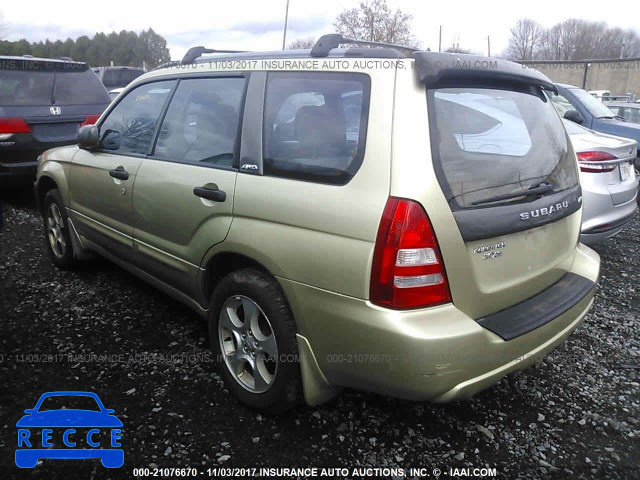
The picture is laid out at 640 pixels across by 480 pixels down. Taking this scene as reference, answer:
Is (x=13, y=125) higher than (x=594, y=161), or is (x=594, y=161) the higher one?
(x=13, y=125)

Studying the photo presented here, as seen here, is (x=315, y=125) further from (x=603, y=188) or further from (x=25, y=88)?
(x=25, y=88)

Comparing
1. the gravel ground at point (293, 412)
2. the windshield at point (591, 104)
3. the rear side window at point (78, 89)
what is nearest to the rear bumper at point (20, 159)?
the rear side window at point (78, 89)

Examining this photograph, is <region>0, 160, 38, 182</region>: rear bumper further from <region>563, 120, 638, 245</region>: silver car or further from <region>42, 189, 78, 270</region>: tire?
<region>563, 120, 638, 245</region>: silver car

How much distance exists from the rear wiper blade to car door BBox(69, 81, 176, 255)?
206cm

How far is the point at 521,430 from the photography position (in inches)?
99.8

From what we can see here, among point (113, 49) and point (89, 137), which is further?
point (113, 49)

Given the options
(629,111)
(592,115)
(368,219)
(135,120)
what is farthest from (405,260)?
(629,111)

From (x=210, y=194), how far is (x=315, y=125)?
26.6 inches

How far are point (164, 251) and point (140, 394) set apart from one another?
0.82 meters

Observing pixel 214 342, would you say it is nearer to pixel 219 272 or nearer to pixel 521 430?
pixel 219 272

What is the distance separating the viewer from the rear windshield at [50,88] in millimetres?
6293

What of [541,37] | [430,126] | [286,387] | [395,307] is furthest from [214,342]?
[541,37]

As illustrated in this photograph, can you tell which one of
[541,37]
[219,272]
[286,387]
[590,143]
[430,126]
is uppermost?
[541,37]

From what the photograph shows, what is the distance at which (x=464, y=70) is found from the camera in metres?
2.15
